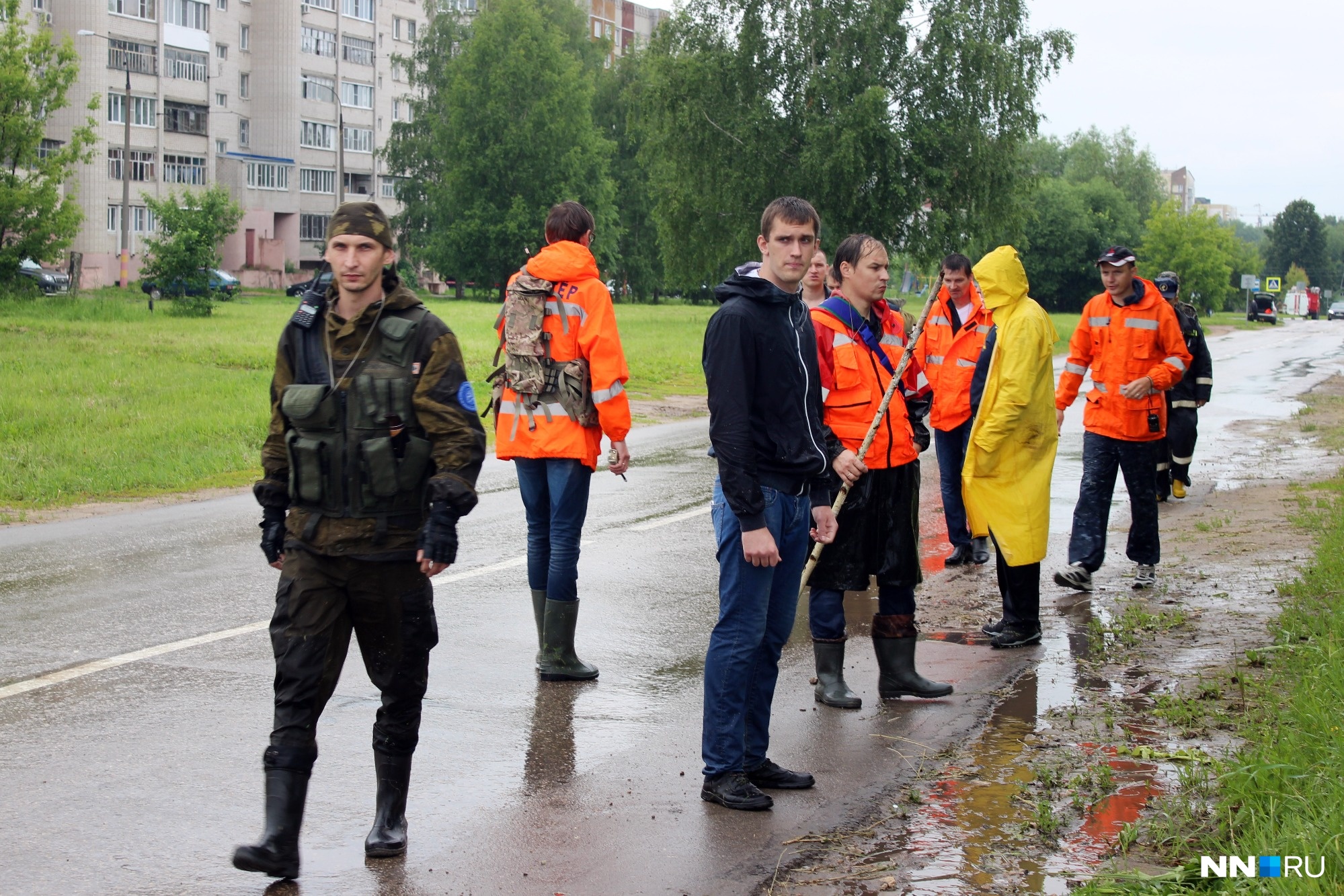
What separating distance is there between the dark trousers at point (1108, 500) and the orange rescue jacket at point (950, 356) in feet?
3.53

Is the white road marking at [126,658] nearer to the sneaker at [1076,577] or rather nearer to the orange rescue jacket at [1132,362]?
the sneaker at [1076,577]

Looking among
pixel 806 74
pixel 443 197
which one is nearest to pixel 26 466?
pixel 806 74

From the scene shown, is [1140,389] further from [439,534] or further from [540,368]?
[439,534]

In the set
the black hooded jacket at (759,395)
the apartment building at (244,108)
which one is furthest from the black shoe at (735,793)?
the apartment building at (244,108)

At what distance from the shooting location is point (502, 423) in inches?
260

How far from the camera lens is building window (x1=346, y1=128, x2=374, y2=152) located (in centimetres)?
8838

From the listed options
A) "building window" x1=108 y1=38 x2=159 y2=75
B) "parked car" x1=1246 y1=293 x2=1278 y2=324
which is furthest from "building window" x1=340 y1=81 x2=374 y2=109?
"parked car" x1=1246 y1=293 x2=1278 y2=324

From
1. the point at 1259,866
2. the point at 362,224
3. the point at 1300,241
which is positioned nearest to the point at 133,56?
the point at 362,224

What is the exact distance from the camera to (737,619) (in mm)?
5004

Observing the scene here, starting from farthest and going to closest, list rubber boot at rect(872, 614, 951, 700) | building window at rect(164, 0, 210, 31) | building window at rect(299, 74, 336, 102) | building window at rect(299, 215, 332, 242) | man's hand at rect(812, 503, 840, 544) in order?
building window at rect(299, 215, 332, 242), building window at rect(299, 74, 336, 102), building window at rect(164, 0, 210, 31), rubber boot at rect(872, 614, 951, 700), man's hand at rect(812, 503, 840, 544)

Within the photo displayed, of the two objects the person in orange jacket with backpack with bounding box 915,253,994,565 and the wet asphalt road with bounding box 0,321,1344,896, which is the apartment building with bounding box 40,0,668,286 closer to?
the person in orange jacket with backpack with bounding box 915,253,994,565

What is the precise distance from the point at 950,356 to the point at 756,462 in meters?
5.29

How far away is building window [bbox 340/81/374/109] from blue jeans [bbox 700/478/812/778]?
8686cm

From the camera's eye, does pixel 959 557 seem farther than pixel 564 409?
Yes
